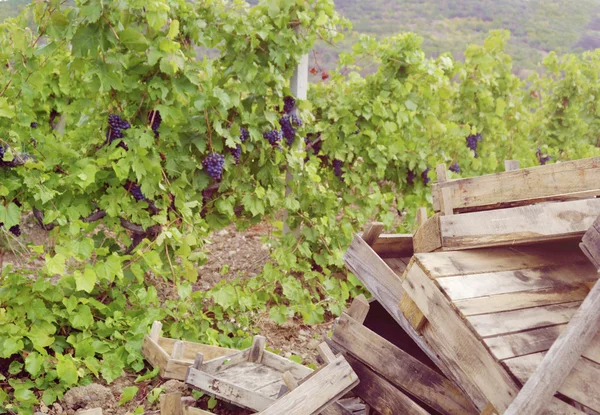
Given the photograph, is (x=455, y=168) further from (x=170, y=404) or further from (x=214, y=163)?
(x=170, y=404)

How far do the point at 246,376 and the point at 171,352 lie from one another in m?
0.54

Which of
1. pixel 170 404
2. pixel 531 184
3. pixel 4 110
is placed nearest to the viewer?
pixel 531 184

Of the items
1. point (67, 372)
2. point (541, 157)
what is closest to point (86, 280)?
point (67, 372)

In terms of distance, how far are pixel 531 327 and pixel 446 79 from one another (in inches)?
150

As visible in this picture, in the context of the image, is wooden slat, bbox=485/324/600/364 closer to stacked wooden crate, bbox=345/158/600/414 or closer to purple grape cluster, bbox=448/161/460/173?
stacked wooden crate, bbox=345/158/600/414

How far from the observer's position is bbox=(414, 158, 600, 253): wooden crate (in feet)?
7.62

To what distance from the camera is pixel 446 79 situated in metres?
5.61

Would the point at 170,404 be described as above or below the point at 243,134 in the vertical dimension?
below

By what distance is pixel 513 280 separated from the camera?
7.67 ft

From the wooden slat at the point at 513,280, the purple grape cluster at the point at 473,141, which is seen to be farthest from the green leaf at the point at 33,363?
the purple grape cluster at the point at 473,141

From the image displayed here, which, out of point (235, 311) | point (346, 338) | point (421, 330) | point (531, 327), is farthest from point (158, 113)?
point (531, 327)

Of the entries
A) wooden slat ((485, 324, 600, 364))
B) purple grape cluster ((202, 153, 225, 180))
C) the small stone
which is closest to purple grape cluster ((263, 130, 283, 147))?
purple grape cluster ((202, 153, 225, 180))

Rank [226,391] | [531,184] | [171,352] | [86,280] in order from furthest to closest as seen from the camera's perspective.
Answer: [171,352]
[86,280]
[226,391]
[531,184]

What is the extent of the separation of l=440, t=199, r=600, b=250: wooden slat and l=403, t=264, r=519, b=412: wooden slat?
22cm
